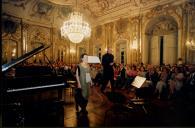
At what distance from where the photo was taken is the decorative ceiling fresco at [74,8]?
9.96 metres

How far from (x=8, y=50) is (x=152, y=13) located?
378 inches

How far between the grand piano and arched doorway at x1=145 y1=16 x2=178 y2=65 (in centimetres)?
728

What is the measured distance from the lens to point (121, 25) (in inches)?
428

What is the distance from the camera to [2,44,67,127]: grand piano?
297 cm

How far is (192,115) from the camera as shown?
12.2 feet

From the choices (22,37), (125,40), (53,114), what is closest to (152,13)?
(125,40)

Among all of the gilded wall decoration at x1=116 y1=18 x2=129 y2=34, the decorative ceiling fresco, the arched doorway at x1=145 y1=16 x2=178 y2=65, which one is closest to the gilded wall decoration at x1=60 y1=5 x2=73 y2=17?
the decorative ceiling fresco

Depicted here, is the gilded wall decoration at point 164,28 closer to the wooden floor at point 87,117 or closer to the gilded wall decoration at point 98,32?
the gilded wall decoration at point 98,32

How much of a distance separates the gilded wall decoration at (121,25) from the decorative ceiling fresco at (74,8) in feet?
0.94

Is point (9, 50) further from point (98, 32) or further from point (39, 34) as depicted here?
point (98, 32)

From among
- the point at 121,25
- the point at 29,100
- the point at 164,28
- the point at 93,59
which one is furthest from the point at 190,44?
the point at 29,100

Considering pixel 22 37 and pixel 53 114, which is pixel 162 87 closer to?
pixel 53 114

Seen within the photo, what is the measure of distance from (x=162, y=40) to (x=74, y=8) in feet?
24.1

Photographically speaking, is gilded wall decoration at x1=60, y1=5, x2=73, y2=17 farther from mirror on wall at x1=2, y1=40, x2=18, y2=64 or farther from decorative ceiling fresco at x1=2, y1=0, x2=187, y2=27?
mirror on wall at x1=2, y1=40, x2=18, y2=64
